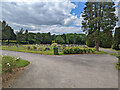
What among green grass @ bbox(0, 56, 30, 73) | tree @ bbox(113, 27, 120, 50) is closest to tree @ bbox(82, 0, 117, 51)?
tree @ bbox(113, 27, 120, 50)

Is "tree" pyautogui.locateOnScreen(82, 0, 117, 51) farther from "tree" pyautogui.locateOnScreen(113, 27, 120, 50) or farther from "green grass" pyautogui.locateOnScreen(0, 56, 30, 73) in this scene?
"green grass" pyautogui.locateOnScreen(0, 56, 30, 73)

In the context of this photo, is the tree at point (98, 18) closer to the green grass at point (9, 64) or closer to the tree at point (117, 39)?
the tree at point (117, 39)

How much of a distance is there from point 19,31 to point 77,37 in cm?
2736

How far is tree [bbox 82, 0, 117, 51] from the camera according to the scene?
11.1 meters

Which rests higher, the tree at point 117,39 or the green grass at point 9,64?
the tree at point 117,39

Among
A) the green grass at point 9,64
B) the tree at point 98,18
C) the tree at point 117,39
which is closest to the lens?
the green grass at point 9,64

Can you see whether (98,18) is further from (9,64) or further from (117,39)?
(9,64)

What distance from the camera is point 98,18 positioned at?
10.9 metres

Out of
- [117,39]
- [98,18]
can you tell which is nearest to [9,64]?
[98,18]

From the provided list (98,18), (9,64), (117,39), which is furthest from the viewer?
(117,39)

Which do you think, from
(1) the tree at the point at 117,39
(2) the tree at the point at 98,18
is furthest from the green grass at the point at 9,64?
(1) the tree at the point at 117,39

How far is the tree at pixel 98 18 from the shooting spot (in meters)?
11.1

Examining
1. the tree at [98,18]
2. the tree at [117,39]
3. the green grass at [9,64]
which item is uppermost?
the tree at [98,18]

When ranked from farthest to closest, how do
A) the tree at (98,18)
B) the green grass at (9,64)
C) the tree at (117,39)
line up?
the tree at (117,39) < the tree at (98,18) < the green grass at (9,64)
